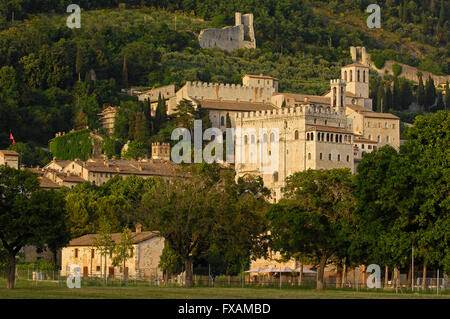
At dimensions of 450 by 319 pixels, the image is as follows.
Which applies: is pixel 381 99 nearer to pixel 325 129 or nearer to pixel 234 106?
pixel 234 106

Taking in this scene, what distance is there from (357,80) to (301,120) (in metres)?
43.3

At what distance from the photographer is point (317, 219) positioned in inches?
2608

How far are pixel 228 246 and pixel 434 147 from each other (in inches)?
604

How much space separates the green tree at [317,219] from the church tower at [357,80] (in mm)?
84745

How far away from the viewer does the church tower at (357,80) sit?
517ft

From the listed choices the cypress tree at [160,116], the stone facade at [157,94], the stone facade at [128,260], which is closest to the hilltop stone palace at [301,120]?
the stone facade at [157,94]

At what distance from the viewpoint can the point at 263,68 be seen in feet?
620

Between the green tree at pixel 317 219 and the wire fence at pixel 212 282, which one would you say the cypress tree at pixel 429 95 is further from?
the green tree at pixel 317 219

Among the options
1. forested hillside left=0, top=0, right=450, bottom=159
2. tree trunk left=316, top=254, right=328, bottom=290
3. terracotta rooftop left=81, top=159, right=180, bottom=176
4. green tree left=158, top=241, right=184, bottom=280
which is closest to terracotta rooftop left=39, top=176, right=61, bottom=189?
terracotta rooftop left=81, top=159, right=180, bottom=176

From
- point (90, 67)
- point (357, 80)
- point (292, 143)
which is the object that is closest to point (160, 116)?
point (90, 67)

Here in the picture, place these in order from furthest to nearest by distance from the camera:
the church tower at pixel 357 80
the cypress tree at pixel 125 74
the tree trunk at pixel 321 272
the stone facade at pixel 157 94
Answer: the cypress tree at pixel 125 74
the church tower at pixel 357 80
the stone facade at pixel 157 94
the tree trunk at pixel 321 272

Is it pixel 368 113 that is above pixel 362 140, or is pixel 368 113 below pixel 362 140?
above
